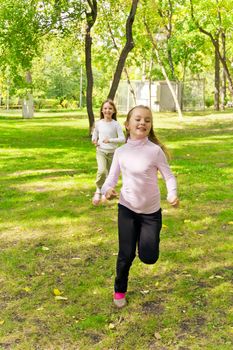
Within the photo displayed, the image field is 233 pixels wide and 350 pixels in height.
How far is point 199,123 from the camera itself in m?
29.3

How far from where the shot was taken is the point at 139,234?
488 centimetres

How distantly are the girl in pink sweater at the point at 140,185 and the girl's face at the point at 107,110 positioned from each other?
3555 millimetres

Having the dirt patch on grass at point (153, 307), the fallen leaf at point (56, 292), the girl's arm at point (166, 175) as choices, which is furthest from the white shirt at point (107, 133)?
the dirt patch on grass at point (153, 307)

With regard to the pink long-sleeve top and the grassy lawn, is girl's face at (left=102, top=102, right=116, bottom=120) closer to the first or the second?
the grassy lawn

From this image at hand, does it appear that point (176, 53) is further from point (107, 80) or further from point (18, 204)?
point (18, 204)

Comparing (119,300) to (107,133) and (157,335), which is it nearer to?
(157,335)

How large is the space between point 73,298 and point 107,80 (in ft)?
185

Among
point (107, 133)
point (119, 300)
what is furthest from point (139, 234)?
point (107, 133)

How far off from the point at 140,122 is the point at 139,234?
3.64ft

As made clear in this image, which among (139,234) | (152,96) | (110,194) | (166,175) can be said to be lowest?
(139,234)

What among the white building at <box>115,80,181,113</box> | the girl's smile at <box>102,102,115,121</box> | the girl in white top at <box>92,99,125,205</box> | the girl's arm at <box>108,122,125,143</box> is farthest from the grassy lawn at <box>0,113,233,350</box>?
the white building at <box>115,80,181,113</box>

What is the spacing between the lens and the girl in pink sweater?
4719mm

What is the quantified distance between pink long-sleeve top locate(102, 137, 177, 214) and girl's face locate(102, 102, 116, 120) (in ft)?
11.8

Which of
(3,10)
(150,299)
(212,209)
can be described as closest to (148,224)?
(150,299)
